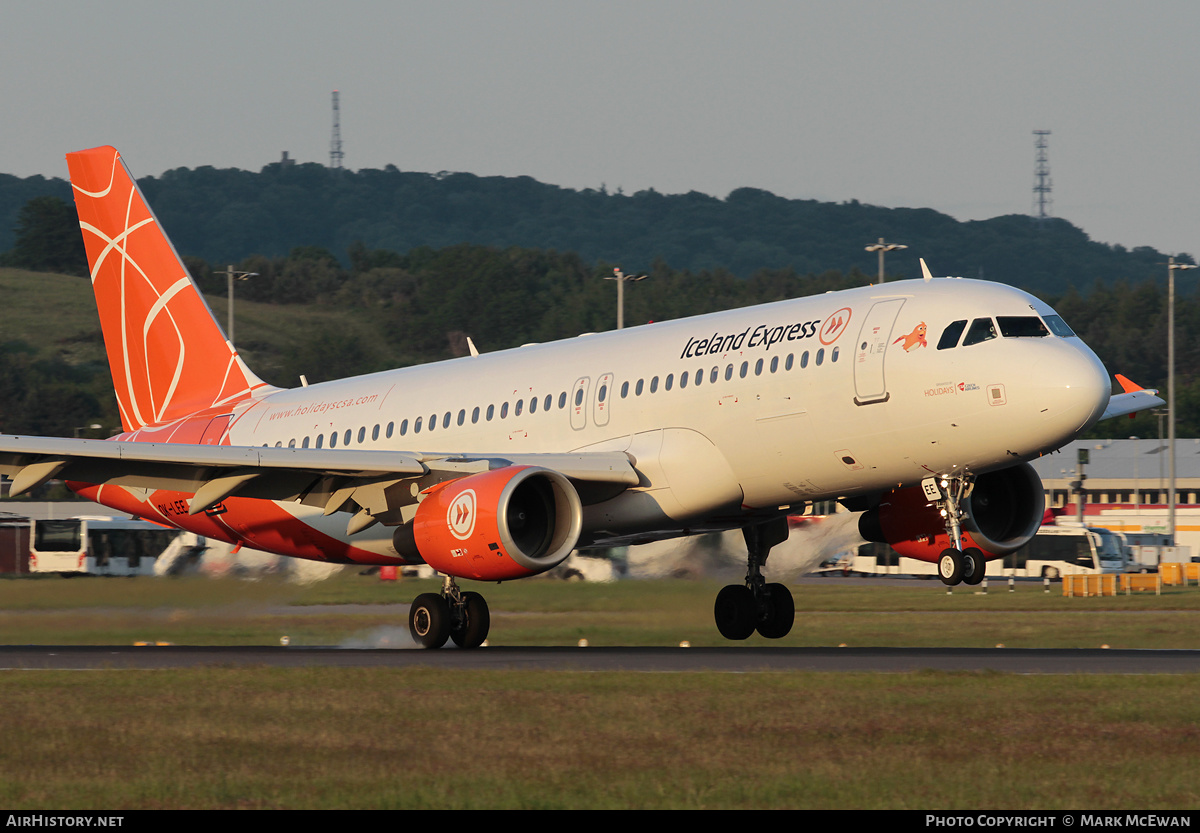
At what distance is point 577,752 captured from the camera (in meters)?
13.5

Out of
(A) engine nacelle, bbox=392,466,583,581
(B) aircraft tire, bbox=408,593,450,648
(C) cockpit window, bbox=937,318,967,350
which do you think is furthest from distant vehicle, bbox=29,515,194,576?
(C) cockpit window, bbox=937,318,967,350

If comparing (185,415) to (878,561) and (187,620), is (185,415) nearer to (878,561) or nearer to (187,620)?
(187,620)

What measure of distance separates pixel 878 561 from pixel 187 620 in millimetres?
59337

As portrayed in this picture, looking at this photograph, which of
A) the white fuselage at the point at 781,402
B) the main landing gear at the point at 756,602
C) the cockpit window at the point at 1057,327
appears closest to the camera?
the white fuselage at the point at 781,402

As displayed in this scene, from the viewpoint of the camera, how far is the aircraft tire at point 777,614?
95.4 ft

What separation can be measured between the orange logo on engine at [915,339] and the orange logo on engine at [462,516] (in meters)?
6.79

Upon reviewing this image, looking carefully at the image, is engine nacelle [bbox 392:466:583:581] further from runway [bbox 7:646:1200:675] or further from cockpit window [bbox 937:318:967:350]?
cockpit window [bbox 937:318:967:350]

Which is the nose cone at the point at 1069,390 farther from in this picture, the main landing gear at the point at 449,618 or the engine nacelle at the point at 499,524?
the main landing gear at the point at 449,618

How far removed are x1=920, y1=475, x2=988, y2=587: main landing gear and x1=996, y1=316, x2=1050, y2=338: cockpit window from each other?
8.11 feet

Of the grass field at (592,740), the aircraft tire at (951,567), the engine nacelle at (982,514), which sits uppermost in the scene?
the engine nacelle at (982,514)

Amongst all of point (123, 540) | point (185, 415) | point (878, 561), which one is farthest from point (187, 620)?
point (878, 561)

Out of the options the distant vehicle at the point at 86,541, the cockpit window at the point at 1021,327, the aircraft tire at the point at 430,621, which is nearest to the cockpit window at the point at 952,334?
the cockpit window at the point at 1021,327

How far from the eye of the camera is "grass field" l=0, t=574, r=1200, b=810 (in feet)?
38.3

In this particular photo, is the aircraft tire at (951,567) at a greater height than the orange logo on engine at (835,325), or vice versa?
the orange logo on engine at (835,325)
